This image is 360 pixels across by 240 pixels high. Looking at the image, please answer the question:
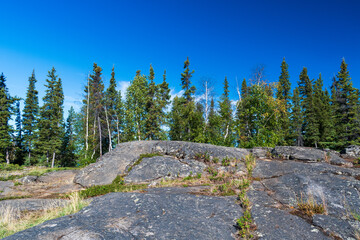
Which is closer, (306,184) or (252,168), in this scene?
(306,184)

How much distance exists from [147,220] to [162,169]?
253 inches

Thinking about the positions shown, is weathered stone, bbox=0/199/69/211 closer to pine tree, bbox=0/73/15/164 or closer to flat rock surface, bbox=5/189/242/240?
flat rock surface, bbox=5/189/242/240

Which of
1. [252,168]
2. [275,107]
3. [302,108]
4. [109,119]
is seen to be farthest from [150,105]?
[302,108]

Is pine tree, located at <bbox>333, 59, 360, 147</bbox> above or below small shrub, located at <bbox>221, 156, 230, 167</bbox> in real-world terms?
above

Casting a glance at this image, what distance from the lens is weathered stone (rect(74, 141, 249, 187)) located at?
11.1 m

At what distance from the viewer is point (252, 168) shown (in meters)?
9.25

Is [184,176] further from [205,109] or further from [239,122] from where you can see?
[205,109]

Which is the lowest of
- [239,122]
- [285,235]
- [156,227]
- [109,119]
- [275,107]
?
[285,235]

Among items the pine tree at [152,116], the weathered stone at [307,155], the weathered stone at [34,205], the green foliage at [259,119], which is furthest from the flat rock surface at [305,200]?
the pine tree at [152,116]

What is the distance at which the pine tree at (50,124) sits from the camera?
31469 millimetres

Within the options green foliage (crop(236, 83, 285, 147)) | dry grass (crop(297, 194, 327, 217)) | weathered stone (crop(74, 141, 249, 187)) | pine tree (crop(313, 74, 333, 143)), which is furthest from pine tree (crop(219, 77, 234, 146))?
pine tree (crop(313, 74, 333, 143))

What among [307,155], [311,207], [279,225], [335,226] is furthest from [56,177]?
[307,155]

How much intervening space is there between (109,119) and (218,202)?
98.7 ft

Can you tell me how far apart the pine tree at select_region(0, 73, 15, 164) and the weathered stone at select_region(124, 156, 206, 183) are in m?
30.0
